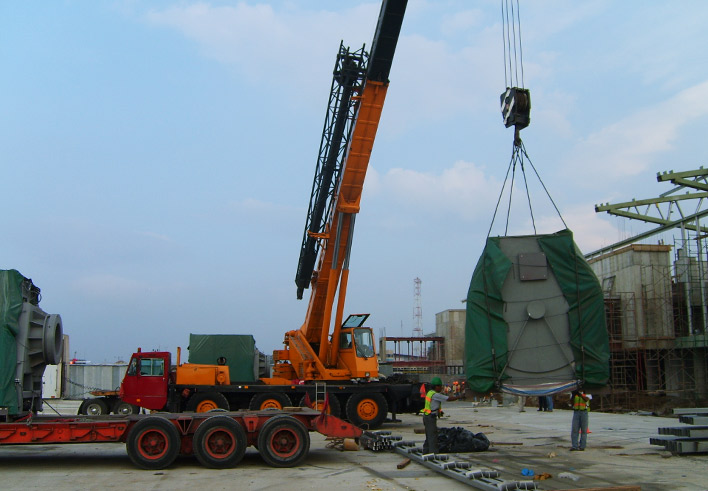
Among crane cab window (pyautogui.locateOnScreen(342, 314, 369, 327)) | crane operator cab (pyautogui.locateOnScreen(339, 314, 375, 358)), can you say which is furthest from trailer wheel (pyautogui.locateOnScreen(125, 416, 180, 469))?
crane cab window (pyautogui.locateOnScreen(342, 314, 369, 327))

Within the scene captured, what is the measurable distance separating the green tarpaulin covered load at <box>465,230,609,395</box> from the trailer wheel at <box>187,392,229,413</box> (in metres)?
10.1

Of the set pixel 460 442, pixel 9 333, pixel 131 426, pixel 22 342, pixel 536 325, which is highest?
pixel 536 325

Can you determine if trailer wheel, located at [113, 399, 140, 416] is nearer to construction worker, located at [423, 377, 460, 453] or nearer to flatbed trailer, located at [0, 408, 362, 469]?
flatbed trailer, located at [0, 408, 362, 469]

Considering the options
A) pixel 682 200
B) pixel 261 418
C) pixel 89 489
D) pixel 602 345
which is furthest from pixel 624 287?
pixel 89 489

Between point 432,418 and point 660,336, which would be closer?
point 432,418

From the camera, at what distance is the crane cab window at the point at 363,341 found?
1933 cm

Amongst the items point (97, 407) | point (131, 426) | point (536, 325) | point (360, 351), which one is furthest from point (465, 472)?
point (97, 407)

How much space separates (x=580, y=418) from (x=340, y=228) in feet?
29.5

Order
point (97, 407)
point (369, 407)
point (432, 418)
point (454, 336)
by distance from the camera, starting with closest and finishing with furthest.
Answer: point (432, 418)
point (369, 407)
point (97, 407)
point (454, 336)

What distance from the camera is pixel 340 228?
62.5 feet

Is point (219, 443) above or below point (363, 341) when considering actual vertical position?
below

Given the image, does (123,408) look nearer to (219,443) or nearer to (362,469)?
(219,443)

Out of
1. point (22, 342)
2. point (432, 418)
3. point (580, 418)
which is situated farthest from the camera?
point (580, 418)

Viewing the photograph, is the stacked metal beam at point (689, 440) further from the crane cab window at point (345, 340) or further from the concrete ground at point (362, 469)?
the crane cab window at point (345, 340)
